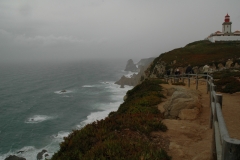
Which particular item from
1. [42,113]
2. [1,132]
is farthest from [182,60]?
[1,132]

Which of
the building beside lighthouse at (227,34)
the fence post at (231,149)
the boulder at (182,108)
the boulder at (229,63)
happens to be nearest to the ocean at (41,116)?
the boulder at (182,108)

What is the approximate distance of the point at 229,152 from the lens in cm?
203

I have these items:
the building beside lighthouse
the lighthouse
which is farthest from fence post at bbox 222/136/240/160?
the lighthouse

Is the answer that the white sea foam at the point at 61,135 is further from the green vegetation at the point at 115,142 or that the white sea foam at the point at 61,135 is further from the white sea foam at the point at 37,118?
the green vegetation at the point at 115,142

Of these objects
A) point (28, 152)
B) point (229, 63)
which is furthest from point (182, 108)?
point (229, 63)

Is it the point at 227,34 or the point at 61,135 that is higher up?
the point at 227,34

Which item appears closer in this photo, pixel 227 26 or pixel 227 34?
pixel 227 34

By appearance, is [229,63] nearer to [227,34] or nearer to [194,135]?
[194,135]

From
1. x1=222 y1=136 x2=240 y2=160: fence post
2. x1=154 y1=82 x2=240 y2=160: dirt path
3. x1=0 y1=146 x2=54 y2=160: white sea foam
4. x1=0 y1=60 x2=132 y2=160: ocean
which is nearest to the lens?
x1=222 y1=136 x2=240 y2=160: fence post

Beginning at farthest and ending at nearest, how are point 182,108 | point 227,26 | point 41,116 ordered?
1. point 227,26
2. point 41,116
3. point 182,108

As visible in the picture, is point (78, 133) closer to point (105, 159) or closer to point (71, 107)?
point (105, 159)

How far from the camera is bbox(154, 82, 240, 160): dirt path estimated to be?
573 centimetres

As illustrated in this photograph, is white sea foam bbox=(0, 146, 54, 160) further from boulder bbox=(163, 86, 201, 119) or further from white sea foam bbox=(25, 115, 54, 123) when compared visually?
boulder bbox=(163, 86, 201, 119)

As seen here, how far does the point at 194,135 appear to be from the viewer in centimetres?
721
